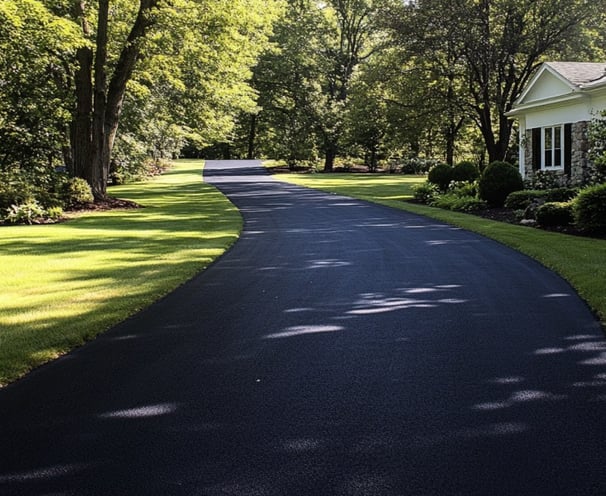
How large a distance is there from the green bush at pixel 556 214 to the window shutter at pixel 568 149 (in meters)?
7.28

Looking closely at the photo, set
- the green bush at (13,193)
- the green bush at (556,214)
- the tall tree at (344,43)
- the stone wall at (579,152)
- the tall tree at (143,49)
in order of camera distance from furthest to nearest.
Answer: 1. the tall tree at (344,43)
2. the stone wall at (579,152)
3. the tall tree at (143,49)
4. the green bush at (13,193)
5. the green bush at (556,214)

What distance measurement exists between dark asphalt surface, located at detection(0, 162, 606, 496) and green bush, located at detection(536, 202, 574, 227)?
7.15 m

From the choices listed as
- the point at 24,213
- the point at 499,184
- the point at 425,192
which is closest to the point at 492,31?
the point at 425,192

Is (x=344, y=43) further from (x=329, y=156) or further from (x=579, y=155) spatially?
(x=579, y=155)

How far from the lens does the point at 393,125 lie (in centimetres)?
3247

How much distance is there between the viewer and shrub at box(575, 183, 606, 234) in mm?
13250

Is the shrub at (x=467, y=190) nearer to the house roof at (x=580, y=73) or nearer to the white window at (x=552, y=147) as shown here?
the white window at (x=552, y=147)

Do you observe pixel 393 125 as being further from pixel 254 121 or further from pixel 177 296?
pixel 254 121

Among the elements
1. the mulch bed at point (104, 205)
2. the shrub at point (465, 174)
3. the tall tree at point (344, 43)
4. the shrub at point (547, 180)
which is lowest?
the mulch bed at point (104, 205)

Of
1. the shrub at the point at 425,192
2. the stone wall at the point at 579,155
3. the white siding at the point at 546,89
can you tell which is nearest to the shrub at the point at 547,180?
the stone wall at the point at 579,155

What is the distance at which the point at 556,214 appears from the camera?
1484cm

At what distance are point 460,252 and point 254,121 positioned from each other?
59494 millimetres

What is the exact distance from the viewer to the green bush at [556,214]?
48.6ft

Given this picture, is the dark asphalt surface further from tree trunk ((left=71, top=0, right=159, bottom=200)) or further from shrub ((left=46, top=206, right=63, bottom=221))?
tree trunk ((left=71, top=0, right=159, bottom=200))
